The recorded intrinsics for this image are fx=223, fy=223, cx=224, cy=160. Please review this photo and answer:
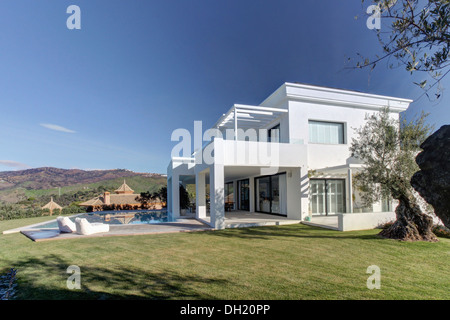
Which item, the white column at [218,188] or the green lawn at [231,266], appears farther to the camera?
the white column at [218,188]

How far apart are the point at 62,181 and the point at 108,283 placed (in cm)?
4998

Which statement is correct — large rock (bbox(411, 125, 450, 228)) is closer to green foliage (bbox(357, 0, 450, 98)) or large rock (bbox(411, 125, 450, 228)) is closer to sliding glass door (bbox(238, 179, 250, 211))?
green foliage (bbox(357, 0, 450, 98))

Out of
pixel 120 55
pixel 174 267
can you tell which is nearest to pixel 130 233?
pixel 174 267

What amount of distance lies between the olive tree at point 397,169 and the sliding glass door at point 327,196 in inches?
190

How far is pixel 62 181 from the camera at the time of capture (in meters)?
44.8

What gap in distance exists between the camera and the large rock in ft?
7.86

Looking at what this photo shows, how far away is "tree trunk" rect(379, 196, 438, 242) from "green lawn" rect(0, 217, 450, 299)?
0.67 metres

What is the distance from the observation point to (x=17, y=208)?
2016 cm

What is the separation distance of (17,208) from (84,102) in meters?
12.3

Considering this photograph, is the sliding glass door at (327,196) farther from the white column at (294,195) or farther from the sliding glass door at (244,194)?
the sliding glass door at (244,194)

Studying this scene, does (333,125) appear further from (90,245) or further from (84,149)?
(84,149)

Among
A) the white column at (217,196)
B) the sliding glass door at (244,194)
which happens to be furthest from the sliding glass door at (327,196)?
the white column at (217,196)

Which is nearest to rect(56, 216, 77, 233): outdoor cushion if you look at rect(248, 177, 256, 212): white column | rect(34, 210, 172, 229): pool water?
rect(34, 210, 172, 229): pool water

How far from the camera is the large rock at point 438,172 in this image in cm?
239
